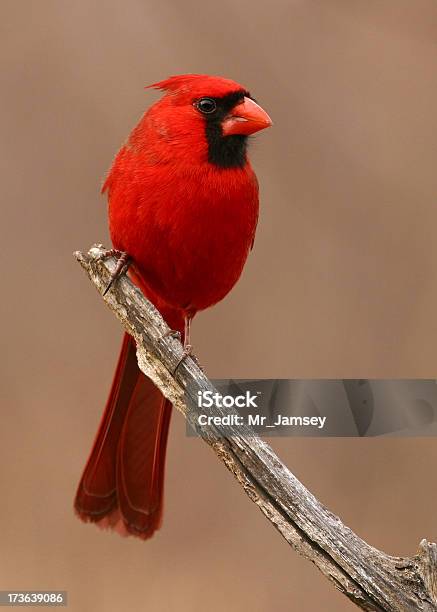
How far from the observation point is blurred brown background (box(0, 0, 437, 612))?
3.62 metres

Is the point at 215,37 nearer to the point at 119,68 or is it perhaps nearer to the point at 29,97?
the point at 119,68

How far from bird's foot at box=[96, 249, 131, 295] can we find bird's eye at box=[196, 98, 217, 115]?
445 mm

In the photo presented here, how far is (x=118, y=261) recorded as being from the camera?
293cm

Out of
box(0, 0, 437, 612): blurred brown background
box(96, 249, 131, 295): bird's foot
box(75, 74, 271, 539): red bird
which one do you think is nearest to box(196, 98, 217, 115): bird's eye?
box(75, 74, 271, 539): red bird

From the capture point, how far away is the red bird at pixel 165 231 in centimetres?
294

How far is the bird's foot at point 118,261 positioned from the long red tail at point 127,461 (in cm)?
29

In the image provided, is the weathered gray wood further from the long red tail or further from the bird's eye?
the bird's eye

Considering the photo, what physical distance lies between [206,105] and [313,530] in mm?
1204

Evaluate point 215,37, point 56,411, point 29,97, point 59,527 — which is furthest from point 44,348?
point 215,37

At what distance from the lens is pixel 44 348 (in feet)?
12.5

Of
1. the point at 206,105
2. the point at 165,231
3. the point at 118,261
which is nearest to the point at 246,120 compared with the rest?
the point at 206,105

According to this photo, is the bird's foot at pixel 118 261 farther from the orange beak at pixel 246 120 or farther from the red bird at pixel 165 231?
the orange beak at pixel 246 120

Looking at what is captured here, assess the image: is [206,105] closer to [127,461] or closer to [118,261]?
[118,261]

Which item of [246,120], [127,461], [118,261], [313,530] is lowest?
[313,530]
